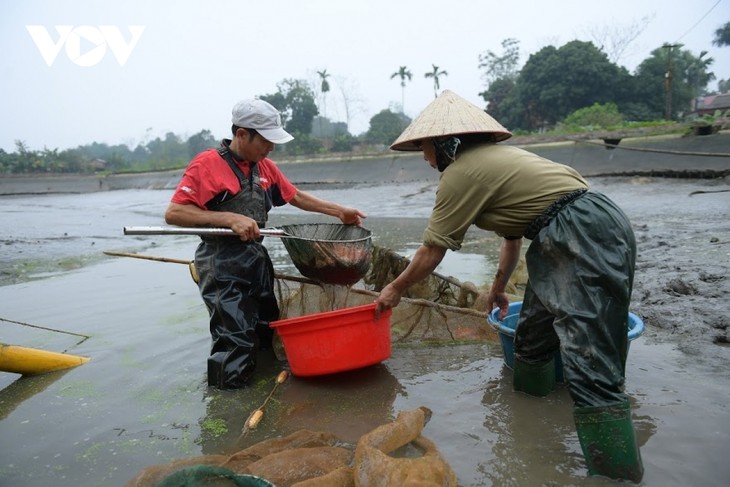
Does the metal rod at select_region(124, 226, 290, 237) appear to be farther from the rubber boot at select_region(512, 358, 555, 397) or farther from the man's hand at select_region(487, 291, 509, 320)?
the rubber boot at select_region(512, 358, 555, 397)

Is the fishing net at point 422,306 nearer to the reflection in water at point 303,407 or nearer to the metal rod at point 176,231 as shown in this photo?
the reflection in water at point 303,407

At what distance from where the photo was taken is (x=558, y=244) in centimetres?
270

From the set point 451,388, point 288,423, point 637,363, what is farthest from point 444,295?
point 288,423

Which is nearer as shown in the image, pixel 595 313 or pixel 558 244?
pixel 595 313

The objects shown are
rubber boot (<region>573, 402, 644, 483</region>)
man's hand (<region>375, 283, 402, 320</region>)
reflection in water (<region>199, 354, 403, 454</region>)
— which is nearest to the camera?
rubber boot (<region>573, 402, 644, 483</region>)

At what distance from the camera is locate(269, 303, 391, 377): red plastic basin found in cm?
353

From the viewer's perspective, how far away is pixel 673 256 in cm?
691

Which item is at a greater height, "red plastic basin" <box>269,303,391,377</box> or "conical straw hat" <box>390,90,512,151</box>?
"conical straw hat" <box>390,90,512,151</box>

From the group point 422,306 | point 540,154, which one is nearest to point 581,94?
point 540,154

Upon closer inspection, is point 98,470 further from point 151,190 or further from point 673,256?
point 151,190

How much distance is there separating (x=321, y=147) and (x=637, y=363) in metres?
41.3

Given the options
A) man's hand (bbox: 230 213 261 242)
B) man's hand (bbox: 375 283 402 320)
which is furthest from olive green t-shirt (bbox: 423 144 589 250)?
man's hand (bbox: 230 213 261 242)

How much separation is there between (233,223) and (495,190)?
176 cm

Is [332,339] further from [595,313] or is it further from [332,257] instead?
[595,313]
